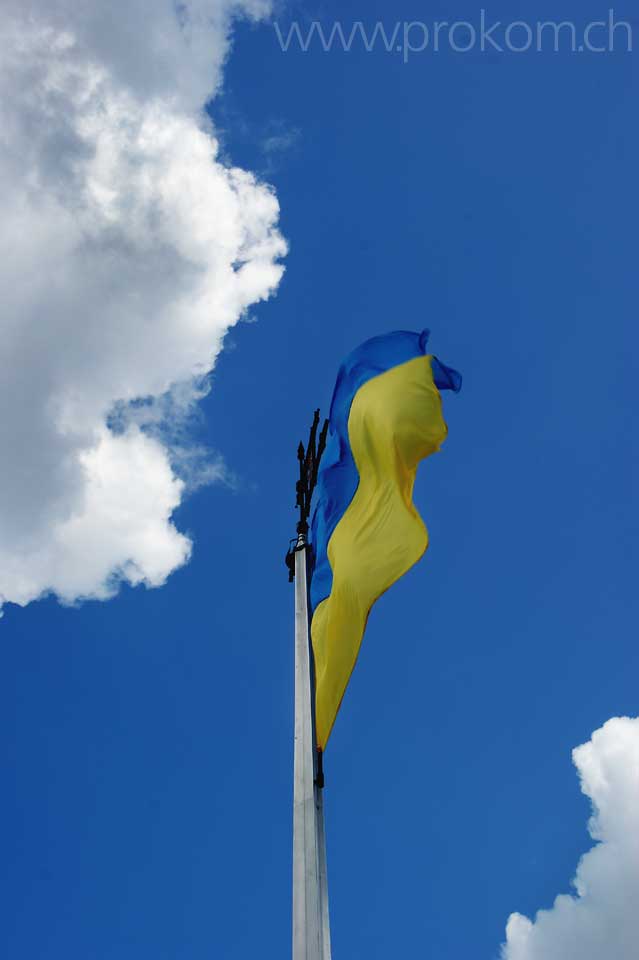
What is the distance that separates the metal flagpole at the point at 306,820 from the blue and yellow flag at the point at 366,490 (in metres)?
0.17

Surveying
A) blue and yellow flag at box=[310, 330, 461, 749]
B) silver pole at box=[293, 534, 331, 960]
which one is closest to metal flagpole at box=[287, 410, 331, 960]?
silver pole at box=[293, 534, 331, 960]

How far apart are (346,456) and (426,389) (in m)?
1.54

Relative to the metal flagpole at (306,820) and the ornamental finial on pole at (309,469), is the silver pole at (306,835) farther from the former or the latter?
the ornamental finial on pole at (309,469)

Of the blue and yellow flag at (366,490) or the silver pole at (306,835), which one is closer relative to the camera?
the silver pole at (306,835)

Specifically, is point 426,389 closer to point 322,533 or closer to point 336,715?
point 322,533

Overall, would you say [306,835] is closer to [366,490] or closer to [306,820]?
[306,820]

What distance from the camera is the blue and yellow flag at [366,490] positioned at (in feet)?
28.8

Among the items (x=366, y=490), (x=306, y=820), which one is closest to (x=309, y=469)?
(x=366, y=490)

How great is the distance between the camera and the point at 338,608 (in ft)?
29.0

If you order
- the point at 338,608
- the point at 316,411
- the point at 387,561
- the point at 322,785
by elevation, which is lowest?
the point at 322,785

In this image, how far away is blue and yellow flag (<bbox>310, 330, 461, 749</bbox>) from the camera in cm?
879

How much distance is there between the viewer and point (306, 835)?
773 cm

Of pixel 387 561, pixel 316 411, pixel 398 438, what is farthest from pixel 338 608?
pixel 316 411

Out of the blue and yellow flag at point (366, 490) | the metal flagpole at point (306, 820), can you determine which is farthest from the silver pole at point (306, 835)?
the blue and yellow flag at point (366, 490)
